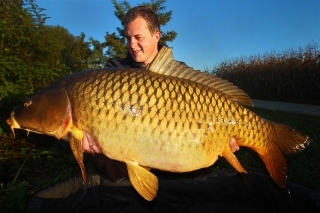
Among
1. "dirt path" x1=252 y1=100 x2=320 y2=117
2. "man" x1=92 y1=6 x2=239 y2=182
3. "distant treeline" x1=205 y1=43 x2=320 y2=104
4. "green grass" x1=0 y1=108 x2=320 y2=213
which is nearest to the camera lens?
"man" x1=92 y1=6 x2=239 y2=182

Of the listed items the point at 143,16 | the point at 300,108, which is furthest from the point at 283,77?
the point at 143,16

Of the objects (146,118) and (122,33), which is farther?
(122,33)

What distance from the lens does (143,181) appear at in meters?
1.47

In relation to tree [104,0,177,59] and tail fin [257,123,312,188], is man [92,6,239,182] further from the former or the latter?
tree [104,0,177,59]

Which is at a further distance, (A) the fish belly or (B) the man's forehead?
(B) the man's forehead

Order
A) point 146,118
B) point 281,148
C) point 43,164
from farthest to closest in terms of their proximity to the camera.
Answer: point 43,164 → point 281,148 → point 146,118

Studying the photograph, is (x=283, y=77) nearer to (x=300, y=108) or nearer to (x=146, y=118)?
(x=300, y=108)

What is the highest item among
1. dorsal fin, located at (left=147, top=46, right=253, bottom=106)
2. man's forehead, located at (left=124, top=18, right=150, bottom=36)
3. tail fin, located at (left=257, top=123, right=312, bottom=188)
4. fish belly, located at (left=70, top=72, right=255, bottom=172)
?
man's forehead, located at (left=124, top=18, right=150, bottom=36)

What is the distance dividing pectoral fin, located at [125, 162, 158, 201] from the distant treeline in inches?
376

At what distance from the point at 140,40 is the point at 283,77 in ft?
35.6

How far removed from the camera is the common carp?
1.36 metres

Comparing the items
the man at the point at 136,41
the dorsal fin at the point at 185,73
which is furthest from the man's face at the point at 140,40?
the dorsal fin at the point at 185,73

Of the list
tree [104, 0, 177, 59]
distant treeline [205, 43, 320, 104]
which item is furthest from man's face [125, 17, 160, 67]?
distant treeline [205, 43, 320, 104]

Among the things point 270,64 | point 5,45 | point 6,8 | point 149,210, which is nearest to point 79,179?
point 149,210
